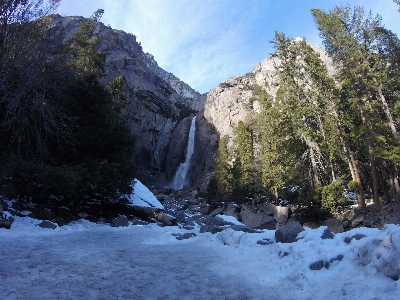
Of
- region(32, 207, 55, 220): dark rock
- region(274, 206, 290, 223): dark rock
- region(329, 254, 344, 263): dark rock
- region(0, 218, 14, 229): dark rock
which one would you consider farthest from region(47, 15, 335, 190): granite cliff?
region(329, 254, 344, 263): dark rock

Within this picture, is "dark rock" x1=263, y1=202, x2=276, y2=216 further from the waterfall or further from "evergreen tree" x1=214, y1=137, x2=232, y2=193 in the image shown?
the waterfall

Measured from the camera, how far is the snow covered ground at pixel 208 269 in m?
3.86

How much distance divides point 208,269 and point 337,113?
788 inches

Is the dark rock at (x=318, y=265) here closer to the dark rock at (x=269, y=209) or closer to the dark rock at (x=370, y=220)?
the dark rock at (x=370, y=220)

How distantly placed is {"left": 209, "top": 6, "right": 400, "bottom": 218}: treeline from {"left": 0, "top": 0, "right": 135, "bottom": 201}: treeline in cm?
1392

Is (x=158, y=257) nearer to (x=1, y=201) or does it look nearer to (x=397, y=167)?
(x=1, y=201)

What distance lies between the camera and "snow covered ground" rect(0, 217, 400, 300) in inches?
152

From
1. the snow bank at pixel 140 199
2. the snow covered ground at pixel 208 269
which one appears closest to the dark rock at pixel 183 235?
the snow covered ground at pixel 208 269

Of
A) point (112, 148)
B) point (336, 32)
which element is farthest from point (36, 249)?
point (336, 32)

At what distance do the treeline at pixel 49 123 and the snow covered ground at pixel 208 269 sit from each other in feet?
13.8

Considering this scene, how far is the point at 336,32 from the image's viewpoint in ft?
72.2

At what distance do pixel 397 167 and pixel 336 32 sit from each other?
1214 cm

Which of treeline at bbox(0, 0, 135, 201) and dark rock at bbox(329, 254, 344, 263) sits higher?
treeline at bbox(0, 0, 135, 201)

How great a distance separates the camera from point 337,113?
21.7 m
